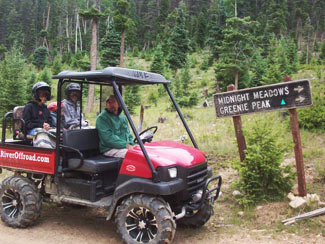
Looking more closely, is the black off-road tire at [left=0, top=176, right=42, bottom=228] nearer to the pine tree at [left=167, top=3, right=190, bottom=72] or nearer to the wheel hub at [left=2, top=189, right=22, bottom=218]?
the wheel hub at [left=2, top=189, right=22, bottom=218]

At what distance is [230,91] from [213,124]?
25.2ft

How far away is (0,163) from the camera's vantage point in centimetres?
614

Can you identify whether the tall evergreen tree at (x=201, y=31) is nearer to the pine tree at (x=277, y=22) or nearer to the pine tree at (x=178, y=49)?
the pine tree at (x=277, y=22)

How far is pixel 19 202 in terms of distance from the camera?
580 centimetres

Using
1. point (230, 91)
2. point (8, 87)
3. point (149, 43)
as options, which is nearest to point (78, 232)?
point (230, 91)

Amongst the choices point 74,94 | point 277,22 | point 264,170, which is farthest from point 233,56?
point 277,22

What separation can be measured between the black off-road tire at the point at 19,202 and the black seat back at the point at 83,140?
1122 mm

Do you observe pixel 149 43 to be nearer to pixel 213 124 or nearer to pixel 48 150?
pixel 213 124

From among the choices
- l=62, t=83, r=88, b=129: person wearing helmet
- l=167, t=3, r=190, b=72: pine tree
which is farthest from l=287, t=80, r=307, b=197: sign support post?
l=167, t=3, r=190, b=72: pine tree

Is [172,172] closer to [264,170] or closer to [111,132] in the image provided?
[111,132]

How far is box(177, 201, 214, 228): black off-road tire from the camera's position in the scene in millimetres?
5430

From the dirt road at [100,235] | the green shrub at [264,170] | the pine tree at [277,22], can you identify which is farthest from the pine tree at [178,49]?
the dirt road at [100,235]

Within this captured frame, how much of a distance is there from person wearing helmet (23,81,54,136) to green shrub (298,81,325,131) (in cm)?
733

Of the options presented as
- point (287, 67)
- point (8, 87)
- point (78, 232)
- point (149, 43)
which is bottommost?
point (78, 232)
